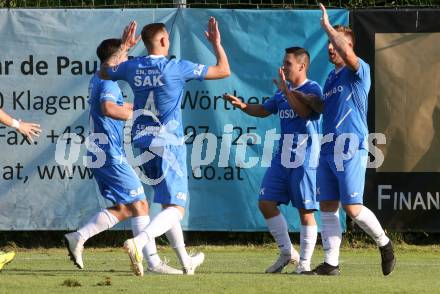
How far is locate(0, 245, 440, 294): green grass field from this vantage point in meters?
8.24

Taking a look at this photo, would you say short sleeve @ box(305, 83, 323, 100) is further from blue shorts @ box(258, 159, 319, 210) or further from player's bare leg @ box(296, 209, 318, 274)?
player's bare leg @ box(296, 209, 318, 274)

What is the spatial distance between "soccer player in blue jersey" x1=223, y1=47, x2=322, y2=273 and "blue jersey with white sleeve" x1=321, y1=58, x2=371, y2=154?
17.6 inches

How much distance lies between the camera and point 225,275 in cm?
952

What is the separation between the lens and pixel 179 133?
9.55 meters

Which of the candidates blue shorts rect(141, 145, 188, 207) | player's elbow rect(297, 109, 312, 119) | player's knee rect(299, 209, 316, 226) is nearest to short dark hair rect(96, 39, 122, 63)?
blue shorts rect(141, 145, 188, 207)

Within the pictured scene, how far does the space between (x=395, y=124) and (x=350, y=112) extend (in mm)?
3457

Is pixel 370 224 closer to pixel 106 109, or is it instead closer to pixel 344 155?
pixel 344 155

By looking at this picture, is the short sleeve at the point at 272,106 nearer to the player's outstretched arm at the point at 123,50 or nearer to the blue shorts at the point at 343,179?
the blue shorts at the point at 343,179

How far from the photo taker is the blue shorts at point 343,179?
9.48m

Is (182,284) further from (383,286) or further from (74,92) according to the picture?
(74,92)

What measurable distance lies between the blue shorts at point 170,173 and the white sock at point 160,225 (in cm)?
10

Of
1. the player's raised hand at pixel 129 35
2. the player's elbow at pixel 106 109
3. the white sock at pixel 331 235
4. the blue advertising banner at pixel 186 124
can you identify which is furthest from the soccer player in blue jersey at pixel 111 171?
the blue advertising banner at pixel 186 124

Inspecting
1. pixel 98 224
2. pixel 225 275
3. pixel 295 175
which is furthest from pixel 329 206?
pixel 98 224

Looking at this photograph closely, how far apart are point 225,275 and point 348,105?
178cm
